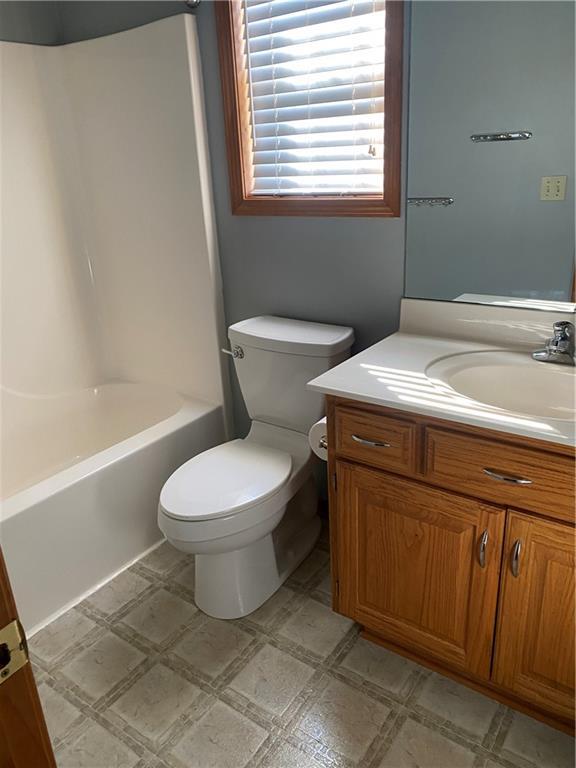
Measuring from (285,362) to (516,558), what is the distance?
978mm

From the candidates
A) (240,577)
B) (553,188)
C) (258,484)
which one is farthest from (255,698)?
(553,188)

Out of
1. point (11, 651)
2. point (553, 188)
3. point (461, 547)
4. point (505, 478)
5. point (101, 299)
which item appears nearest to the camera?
point (11, 651)

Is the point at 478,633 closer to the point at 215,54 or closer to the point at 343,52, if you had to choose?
the point at 343,52

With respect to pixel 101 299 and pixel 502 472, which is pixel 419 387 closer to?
pixel 502 472

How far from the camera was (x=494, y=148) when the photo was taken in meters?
1.63

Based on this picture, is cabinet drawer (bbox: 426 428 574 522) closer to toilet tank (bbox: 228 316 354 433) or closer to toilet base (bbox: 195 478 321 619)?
toilet tank (bbox: 228 316 354 433)

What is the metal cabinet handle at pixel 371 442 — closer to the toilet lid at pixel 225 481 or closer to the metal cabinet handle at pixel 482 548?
the metal cabinet handle at pixel 482 548

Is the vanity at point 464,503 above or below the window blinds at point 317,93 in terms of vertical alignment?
below

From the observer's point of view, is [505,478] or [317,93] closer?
[505,478]

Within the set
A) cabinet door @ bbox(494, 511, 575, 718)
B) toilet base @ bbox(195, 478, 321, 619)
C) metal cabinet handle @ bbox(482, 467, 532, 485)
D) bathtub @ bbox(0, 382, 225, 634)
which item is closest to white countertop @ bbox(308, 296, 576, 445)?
metal cabinet handle @ bbox(482, 467, 532, 485)

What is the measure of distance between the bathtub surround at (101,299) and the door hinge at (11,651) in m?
1.32

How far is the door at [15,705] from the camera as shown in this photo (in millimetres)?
583

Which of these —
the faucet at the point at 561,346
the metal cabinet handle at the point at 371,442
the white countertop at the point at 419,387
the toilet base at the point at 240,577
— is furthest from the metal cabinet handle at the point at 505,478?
the toilet base at the point at 240,577

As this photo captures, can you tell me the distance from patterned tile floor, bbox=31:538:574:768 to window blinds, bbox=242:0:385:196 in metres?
1.45
